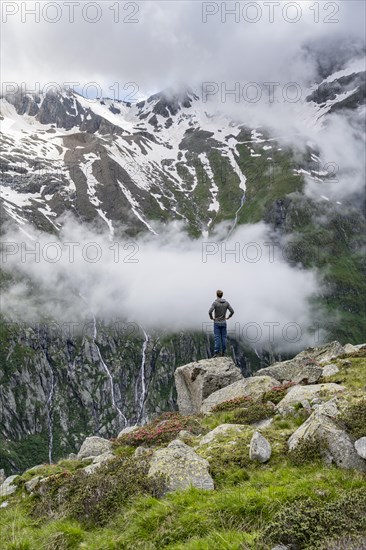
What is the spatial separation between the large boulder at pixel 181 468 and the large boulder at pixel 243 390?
10.9 meters

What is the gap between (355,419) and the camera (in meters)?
14.0

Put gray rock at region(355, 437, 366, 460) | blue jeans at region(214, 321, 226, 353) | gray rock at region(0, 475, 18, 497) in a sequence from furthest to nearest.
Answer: blue jeans at region(214, 321, 226, 353)
gray rock at region(0, 475, 18, 497)
gray rock at region(355, 437, 366, 460)

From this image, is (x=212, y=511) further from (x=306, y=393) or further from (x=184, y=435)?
(x=306, y=393)

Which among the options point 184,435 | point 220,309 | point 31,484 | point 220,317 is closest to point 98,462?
point 31,484

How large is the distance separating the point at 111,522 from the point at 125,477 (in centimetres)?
188

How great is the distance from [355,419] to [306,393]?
231 inches

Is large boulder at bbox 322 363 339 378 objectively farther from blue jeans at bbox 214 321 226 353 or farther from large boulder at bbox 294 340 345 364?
blue jeans at bbox 214 321 226 353

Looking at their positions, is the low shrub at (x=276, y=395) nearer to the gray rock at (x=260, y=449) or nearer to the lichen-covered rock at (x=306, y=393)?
the lichen-covered rock at (x=306, y=393)

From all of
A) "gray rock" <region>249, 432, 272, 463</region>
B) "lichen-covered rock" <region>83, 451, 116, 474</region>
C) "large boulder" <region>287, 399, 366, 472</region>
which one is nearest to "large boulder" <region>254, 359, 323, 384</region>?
"large boulder" <region>287, 399, 366, 472</region>

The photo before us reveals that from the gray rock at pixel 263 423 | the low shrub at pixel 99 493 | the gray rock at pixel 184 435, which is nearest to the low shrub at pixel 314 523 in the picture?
the low shrub at pixel 99 493

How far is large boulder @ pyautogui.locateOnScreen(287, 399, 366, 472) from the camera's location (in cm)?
1232

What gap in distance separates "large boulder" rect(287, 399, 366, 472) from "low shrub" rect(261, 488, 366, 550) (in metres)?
2.82

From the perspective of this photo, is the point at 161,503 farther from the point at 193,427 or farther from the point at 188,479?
the point at 193,427

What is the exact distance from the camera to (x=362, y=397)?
17.2 metres
